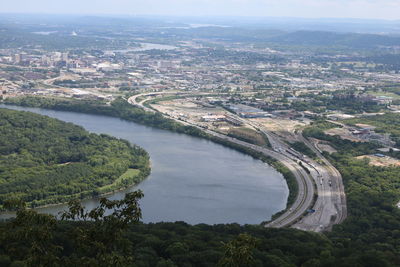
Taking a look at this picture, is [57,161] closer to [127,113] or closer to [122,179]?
[122,179]

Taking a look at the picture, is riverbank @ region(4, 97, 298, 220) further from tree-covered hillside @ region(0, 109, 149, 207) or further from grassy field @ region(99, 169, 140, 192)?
grassy field @ region(99, 169, 140, 192)

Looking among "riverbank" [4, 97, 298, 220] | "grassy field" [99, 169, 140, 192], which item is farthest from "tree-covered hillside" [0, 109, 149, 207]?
"riverbank" [4, 97, 298, 220]

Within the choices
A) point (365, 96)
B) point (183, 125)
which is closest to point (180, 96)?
point (183, 125)

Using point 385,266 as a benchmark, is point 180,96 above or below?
below

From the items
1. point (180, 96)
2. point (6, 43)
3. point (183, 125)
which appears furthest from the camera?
point (6, 43)

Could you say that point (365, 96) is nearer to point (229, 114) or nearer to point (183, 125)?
point (229, 114)

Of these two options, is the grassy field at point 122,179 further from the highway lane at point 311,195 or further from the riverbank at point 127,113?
the highway lane at point 311,195

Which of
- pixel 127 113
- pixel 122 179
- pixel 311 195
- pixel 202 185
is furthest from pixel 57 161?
pixel 127 113

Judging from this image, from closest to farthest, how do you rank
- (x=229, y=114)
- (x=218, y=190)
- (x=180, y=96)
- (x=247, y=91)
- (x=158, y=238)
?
(x=158, y=238) < (x=218, y=190) < (x=229, y=114) < (x=180, y=96) < (x=247, y=91)
